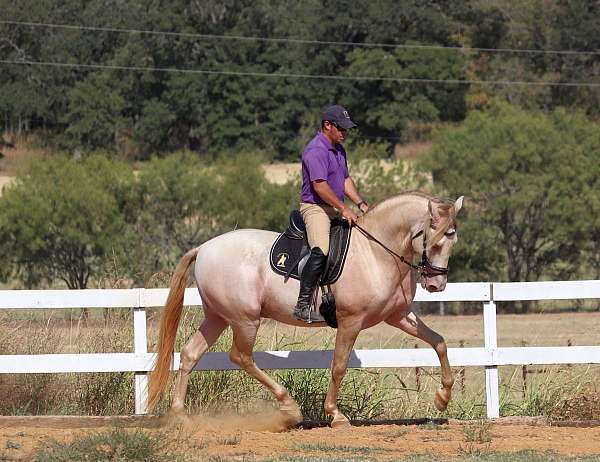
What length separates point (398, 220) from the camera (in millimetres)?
10508

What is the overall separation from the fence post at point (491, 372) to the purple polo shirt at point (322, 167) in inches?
71.2

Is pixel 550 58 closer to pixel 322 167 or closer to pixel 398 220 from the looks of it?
pixel 398 220

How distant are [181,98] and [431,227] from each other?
169ft

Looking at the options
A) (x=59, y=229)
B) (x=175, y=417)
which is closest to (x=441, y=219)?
(x=175, y=417)

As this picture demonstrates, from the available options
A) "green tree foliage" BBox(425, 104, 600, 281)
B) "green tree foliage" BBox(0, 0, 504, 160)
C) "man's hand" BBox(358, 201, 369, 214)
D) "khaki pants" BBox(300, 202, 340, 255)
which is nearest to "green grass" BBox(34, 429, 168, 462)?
"khaki pants" BBox(300, 202, 340, 255)

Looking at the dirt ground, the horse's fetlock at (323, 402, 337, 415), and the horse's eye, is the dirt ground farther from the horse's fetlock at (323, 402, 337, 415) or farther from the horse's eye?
the horse's eye

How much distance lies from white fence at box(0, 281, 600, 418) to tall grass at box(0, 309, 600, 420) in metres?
0.49

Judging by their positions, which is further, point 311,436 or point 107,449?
point 311,436

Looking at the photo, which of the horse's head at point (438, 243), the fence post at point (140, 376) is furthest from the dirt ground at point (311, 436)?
the horse's head at point (438, 243)

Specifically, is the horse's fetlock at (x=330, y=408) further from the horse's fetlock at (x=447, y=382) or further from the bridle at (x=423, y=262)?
the bridle at (x=423, y=262)

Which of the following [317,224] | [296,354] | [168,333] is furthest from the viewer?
[296,354]

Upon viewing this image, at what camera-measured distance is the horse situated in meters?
10.3

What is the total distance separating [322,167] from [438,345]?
1889mm

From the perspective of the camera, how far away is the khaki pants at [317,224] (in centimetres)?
1026
